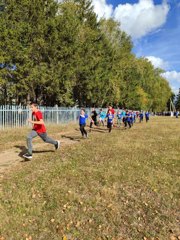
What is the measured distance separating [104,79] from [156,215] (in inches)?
1240

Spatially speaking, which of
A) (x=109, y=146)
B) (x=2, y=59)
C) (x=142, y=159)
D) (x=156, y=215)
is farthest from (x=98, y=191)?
(x=2, y=59)

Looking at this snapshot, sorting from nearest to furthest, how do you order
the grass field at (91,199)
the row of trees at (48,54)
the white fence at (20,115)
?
the grass field at (91,199) → the white fence at (20,115) → the row of trees at (48,54)

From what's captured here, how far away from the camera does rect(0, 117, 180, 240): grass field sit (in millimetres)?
4699

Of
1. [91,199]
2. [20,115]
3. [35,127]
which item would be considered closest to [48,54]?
A: [20,115]

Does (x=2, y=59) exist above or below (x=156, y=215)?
above

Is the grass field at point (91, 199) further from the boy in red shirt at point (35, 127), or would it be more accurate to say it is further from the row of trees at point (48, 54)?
the row of trees at point (48, 54)

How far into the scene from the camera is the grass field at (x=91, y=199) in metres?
4.70

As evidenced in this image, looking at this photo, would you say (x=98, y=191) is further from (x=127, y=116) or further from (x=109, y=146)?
(x=127, y=116)

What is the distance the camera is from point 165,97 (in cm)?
8612

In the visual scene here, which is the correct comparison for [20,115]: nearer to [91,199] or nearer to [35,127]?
[35,127]

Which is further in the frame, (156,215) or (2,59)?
(2,59)

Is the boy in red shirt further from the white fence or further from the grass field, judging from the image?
the white fence

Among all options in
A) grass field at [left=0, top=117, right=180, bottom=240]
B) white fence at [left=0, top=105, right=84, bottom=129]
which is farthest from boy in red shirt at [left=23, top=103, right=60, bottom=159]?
white fence at [left=0, top=105, right=84, bottom=129]

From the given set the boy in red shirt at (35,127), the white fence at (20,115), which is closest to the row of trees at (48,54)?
the white fence at (20,115)
